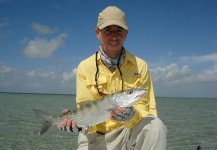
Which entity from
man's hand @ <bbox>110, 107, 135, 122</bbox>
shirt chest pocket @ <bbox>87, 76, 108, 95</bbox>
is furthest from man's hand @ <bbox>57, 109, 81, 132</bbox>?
man's hand @ <bbox>110, 107, 135, 122</bbox>

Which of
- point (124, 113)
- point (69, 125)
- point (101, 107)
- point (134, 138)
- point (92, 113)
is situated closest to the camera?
point (124, 113)

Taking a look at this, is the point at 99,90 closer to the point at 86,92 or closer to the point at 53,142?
the point at 86,92

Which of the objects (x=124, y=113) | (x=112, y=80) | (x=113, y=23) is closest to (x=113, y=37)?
(x=113, y=23)

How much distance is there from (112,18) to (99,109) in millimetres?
1598

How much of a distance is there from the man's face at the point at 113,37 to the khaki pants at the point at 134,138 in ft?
4.57

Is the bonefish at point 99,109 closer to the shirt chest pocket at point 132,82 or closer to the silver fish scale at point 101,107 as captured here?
the silver fish scale at point 101,107

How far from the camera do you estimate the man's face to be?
470 centimetres

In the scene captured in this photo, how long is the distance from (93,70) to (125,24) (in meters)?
1.03

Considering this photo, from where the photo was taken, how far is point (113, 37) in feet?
15.4

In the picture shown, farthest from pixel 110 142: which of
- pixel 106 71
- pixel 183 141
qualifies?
pixel 183 141

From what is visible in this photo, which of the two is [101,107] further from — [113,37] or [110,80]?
[113,37]

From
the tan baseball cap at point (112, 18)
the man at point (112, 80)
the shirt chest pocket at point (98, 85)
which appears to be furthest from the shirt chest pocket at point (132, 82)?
the tan baseball cap at point (112, 18)

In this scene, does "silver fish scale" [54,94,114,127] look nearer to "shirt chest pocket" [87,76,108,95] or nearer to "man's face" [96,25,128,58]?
"shirt chest pocket" [87,76,108,95]

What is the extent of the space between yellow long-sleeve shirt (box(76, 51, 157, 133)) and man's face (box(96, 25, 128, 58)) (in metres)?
0.32
